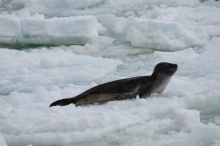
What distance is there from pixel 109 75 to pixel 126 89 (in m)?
1.14

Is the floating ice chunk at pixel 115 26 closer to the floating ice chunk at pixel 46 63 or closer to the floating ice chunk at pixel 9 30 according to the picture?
the floating ice chunk at pixel 9 30

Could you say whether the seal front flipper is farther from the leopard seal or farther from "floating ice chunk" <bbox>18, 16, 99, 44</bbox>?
"floating ice chunk" <bbox>18, 16, 99, 44</bbox>

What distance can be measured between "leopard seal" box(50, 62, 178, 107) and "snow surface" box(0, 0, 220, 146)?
0.12 meters

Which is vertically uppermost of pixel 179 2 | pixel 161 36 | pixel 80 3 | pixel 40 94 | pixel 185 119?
pixel 179 2

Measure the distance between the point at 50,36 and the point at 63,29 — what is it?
9.6 inches

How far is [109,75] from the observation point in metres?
5.61

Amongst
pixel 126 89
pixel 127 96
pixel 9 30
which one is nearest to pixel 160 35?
pixel 9 30

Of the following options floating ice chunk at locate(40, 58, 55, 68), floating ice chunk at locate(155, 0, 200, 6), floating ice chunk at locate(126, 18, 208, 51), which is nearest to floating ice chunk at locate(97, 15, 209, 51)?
floating ice chunk at locate(126, 18, 208, 51)

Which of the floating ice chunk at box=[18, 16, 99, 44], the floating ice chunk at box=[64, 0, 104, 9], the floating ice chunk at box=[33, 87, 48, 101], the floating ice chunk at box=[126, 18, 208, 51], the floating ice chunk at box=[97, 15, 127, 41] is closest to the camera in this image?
the floating ice chunk at box=[33, 87, 48, 101]

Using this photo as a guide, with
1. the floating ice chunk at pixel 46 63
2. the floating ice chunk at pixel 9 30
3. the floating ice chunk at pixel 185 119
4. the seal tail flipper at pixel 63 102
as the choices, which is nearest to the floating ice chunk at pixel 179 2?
the floating ice chunk at pixel 9 30

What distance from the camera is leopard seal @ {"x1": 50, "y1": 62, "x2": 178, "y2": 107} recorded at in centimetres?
440

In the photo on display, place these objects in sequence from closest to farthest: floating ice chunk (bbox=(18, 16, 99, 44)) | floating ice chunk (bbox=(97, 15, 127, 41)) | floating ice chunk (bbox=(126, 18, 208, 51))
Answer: floating ice chunk (bbox=(126, 18, 208, 51)) → floating ice chunk (bbox=(97, 15, 127, 41)) → floating ice chunk (bbox=(18, 16, 99, 44))

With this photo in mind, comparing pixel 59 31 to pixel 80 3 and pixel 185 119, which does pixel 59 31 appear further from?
pixel 185 119

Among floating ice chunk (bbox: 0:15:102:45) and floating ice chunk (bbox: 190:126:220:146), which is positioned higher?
floating ice chunk (bbox: 0:15:102:45)
